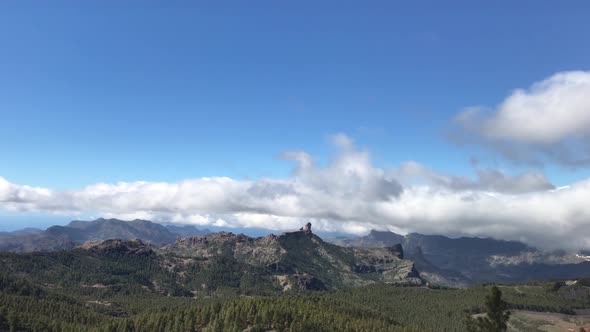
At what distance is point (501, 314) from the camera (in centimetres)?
9625

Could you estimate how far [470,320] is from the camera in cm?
9862

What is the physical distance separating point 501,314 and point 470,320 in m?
6.97
